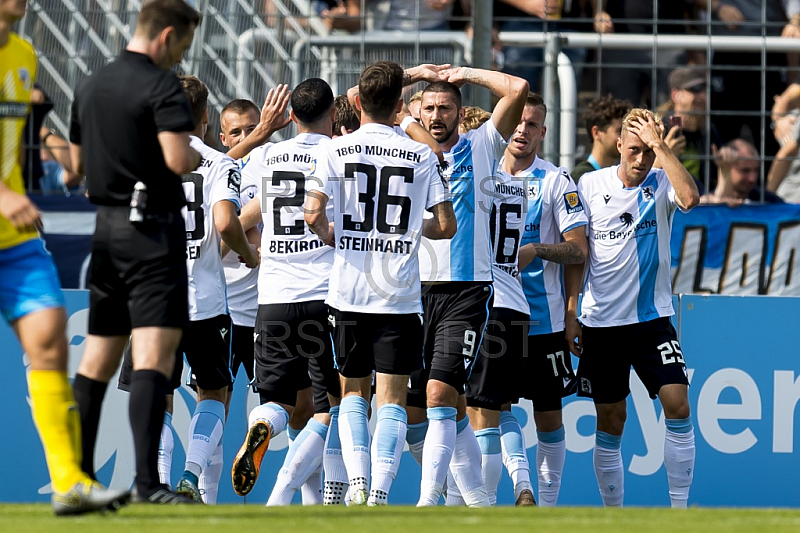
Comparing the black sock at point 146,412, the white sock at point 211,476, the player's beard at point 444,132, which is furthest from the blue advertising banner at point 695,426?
the black sock at point 146,412

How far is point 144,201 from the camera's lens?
183 inches

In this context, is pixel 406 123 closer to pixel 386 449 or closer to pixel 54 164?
pixel 386 449

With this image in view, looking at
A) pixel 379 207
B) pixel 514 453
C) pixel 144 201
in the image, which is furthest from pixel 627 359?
pixel 144 201

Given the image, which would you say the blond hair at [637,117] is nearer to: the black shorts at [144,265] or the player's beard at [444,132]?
the player's beard at [444,132]

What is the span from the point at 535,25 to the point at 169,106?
600cm

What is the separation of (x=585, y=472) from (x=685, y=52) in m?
3.56

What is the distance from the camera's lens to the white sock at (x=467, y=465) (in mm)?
6824

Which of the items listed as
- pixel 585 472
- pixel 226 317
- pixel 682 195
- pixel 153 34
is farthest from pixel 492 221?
pixel 153 34

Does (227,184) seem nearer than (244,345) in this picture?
Yes

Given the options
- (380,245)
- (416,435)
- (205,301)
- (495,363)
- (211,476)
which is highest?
(380,245)

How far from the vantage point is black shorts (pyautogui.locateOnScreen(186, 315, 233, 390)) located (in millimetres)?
6992

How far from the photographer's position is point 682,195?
277 inches

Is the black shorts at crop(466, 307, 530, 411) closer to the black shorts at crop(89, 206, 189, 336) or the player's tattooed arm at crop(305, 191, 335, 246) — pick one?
the player's tattooed arm at crop(305, 191, 335, 246)

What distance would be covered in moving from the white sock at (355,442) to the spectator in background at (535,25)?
3525 mm
